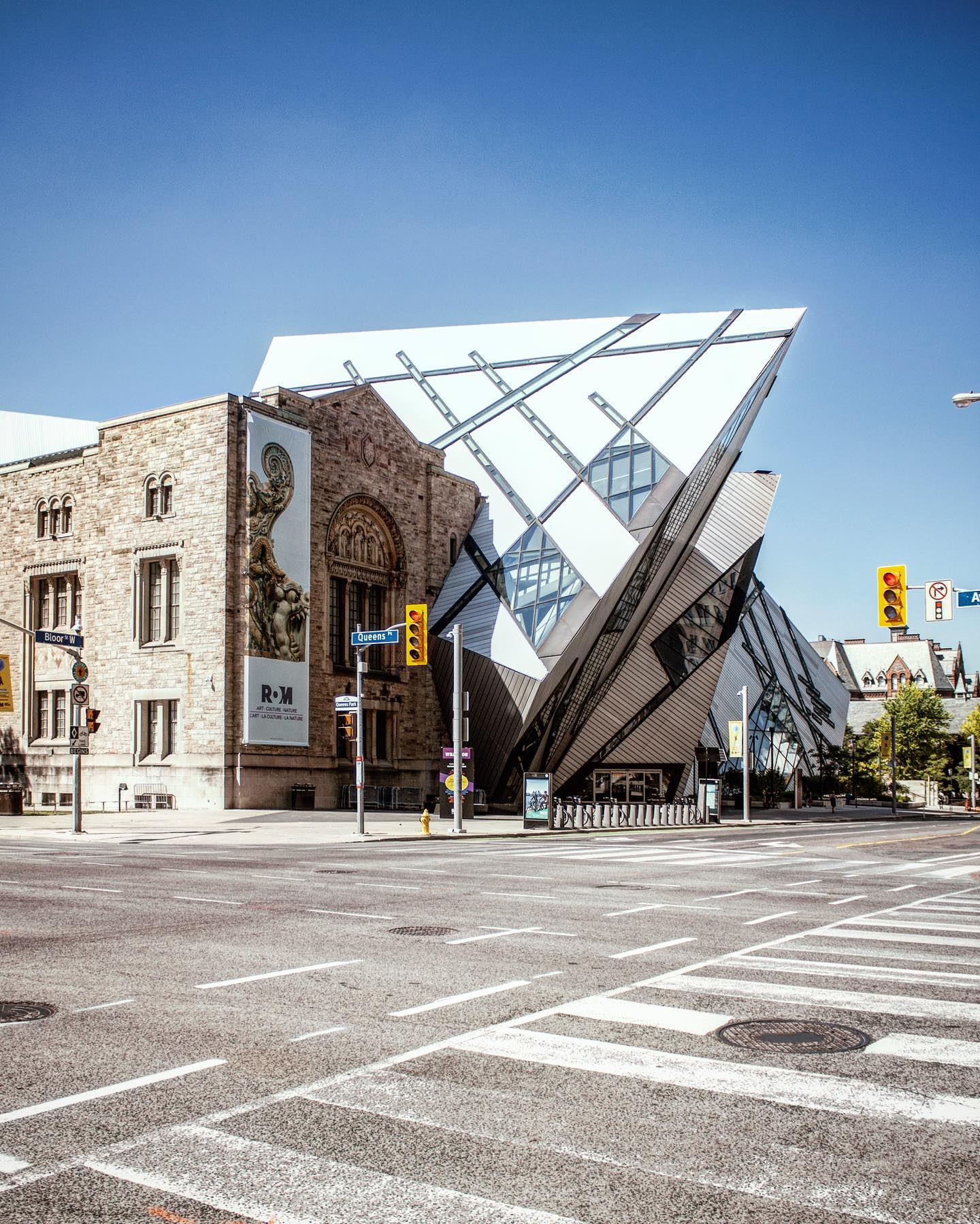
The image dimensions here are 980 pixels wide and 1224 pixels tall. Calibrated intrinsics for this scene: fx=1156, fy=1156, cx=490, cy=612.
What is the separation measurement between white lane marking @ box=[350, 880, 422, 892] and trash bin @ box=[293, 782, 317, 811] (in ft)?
95.4

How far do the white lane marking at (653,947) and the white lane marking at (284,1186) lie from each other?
5.73m

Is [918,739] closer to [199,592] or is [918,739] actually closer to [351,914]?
[199,592]

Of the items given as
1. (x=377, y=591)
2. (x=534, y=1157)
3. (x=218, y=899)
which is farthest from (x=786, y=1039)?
(x=377, y=591)

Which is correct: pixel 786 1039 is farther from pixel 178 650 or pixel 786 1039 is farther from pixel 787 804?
pixel 787 804

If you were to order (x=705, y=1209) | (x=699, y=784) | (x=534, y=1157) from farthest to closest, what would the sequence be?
(x=699, y=784) < (x=534, y=1157) < (x=705, y=1209)

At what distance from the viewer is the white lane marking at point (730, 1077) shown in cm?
582

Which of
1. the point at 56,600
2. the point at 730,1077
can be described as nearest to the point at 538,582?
the point at 56,600

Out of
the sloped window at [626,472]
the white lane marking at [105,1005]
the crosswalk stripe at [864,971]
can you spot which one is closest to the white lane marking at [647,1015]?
the crosswalk stripe at [864,971]

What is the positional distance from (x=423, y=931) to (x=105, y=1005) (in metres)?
→ 4.39

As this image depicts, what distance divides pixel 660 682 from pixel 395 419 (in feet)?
59.0

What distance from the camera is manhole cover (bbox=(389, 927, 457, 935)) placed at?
38.6ft

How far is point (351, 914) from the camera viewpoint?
526 inches

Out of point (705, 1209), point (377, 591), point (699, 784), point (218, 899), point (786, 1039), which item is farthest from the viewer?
point (377, 591)

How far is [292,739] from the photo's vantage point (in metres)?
47.1
